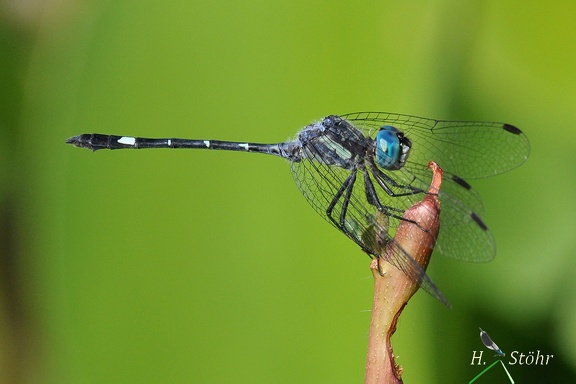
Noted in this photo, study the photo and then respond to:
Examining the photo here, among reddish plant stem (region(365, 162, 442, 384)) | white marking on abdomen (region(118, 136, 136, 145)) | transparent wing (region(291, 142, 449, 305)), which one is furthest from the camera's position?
white marking on abdomen (region(118, 136, 136, 145))

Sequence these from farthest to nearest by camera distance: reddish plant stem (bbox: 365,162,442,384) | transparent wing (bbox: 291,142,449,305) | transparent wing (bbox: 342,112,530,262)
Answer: transparent wing (bbox: 342,112,530,262) < transparent wing (bbox: 291,142,449,305) < reddish plant stem (bbox: 365,162,442,384)

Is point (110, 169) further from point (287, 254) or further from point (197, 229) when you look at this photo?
point (287, 254)

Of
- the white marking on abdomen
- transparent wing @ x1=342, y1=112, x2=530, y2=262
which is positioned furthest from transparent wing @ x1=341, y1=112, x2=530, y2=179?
the white marking on abdomen

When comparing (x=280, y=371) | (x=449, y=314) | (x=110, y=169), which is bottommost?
(x=280, y=371)

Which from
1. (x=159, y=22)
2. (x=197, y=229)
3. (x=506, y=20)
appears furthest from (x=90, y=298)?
(x=506, y=20)

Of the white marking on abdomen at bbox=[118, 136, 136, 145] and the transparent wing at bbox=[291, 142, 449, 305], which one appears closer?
the transparent wing at bbox=[291, 142, 449, 305]

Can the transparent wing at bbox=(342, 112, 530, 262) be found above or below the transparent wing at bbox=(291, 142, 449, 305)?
above

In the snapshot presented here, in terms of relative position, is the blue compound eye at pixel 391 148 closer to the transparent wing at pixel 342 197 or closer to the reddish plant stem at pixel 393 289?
the transparent wing at pixel 342 197

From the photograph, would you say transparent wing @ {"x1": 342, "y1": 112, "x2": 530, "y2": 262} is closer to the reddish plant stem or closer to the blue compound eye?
the blue compound eye
